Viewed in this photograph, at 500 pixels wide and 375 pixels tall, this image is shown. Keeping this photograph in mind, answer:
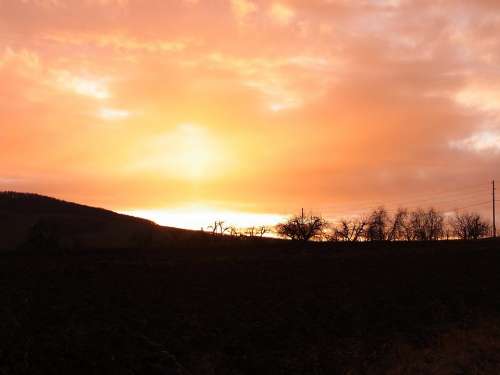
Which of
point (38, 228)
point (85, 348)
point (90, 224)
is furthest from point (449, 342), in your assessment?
point (90, 224)

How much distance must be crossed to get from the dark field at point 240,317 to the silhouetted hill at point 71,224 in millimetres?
33322

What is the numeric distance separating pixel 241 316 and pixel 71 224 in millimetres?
71141

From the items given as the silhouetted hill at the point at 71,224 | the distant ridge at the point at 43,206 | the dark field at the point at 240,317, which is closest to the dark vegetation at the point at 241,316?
the dark field at the point at 240,317

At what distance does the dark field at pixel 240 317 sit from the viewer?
1463 cm

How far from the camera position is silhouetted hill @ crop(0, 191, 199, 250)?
67.3 metres

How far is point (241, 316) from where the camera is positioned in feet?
60.2

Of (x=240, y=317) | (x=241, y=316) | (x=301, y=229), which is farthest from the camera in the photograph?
(x=301, y=229)

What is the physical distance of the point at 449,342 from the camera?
18.5 m

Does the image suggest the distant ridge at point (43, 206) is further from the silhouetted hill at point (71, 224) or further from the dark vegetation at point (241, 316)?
the dark vegetation at point (241, 316)

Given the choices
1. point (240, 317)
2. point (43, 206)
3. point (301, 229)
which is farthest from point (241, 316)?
point (43, 206)

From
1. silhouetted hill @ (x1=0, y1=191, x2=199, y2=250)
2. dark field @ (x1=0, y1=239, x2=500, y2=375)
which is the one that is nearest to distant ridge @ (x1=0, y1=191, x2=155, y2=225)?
silhouetted hill @ (x1=0, y1=191, x2=199, y2=250)

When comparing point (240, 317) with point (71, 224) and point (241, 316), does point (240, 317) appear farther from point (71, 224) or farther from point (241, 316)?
point (71, 224)

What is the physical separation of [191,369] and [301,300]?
7.26 metres

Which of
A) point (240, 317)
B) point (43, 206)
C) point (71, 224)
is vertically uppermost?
point (43, 206)
